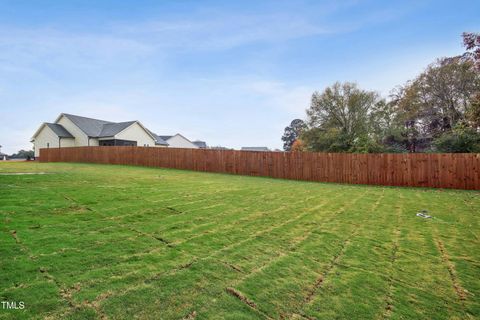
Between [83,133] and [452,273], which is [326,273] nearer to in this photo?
[452,273]

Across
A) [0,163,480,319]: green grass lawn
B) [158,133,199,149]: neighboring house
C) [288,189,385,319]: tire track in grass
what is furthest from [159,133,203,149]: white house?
[288,189,385,319]: tire track in grass

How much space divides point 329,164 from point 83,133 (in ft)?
84.8

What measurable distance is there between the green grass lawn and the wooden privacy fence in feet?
27.8

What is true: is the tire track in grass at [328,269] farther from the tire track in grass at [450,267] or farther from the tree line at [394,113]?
the tree line at [394,113]

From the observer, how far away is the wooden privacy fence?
40.8 ft

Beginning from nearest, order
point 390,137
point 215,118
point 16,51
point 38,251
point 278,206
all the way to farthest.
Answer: point 38,251, point 278,206, point 16,51, point 390,137, point 215,118

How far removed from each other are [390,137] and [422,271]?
83.1 ft

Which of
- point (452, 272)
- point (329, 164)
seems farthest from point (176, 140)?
point (452, 272)

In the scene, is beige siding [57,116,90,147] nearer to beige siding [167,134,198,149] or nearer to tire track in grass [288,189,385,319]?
beige siding [167,134,198,149]

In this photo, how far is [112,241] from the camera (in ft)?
11.0

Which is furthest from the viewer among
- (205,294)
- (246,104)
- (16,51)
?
(246,104)

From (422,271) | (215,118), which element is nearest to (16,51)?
(422,271)

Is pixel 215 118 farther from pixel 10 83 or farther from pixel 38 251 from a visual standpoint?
pixel 38 251

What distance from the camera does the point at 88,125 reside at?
1161 inches
